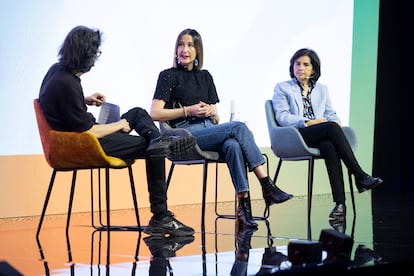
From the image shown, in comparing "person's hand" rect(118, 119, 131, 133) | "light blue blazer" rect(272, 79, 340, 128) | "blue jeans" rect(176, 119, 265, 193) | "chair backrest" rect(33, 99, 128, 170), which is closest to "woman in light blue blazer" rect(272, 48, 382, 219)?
"light blue blazer" rect(272, 79, 340, 128)

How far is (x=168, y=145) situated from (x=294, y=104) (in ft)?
4.54

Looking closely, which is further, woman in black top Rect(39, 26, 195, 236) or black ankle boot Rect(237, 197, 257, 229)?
black ankle boot Rect(237, 197, 257, 229)

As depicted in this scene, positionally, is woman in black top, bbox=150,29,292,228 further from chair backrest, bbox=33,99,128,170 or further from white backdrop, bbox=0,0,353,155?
white backdrop, bbox=0,0,353,155

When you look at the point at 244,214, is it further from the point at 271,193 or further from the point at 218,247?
the point at 218,247

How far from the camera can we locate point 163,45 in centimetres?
529

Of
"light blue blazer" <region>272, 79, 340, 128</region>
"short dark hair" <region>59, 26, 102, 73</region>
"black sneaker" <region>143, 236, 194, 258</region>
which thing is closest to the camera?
"black sneaker" <region>143, 236, 194, 258</region>

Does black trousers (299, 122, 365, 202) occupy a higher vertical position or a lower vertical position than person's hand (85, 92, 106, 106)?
lower

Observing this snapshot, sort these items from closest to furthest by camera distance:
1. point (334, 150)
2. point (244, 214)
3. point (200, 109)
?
point (244, 214) → point (200, 109) → point (334, 150)

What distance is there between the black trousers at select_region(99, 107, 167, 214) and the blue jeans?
382mm

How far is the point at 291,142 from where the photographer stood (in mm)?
4332

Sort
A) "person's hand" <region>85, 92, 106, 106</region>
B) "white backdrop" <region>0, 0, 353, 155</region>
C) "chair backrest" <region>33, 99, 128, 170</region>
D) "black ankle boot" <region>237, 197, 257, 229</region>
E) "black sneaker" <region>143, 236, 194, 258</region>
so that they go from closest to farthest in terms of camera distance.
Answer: "black sneaker" <region>143, 236, 194, 258</region> → "chair backrest" <region>33, 99, 128, 170</region> → "black ankle boot" <region>237, 197, 257, 229</region> → "person's hand" <region>85, 92, 106, 106</region> → "white backdrop" <region>0, 0, 353, 155</region>

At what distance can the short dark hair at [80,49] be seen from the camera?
138 inches

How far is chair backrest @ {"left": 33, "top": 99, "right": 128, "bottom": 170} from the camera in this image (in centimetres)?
340

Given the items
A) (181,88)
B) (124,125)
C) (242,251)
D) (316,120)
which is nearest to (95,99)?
(124,125)
